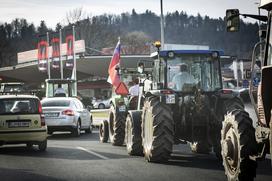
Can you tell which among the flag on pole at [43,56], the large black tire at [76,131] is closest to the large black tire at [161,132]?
the large black tire at [76,131]

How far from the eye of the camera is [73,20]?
103m

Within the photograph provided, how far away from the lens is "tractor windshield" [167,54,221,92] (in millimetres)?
12234

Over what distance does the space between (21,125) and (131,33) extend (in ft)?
370

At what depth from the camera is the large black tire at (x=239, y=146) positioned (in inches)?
295

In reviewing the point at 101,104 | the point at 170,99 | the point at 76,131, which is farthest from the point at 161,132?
the point at 101,104

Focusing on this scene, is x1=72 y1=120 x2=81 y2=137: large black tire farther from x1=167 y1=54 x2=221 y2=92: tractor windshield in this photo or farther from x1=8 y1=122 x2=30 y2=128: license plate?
x1=167 y1=54 x2=221 y2=92: tractor windshield

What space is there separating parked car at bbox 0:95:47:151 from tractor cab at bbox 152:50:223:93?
404cm

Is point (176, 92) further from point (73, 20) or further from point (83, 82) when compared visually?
point (73, 20)

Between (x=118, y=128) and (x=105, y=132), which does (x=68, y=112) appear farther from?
(x=118, y=128)

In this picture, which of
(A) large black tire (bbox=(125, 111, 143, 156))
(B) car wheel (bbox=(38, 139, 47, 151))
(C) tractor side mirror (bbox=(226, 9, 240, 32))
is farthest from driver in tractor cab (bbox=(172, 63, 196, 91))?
(B) car wheel (bbox=(38, 139, 47, 151))

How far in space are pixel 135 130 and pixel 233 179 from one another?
18.3ft

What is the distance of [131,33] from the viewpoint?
127m

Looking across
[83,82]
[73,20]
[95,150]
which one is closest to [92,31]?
[73,20]

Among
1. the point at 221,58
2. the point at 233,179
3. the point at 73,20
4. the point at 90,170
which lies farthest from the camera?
the point at 73,20
